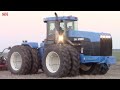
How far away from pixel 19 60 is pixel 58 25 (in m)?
2.23

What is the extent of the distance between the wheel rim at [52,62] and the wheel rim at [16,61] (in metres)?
1.76

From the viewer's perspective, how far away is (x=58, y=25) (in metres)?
15.1

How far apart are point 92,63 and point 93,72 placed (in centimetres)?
43

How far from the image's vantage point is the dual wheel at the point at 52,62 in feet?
44.9

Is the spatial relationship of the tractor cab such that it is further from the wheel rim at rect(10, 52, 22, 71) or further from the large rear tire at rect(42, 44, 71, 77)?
the wheel rim at rect(10, 52, 22, 71)

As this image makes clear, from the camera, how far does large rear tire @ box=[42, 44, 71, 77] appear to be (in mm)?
13625

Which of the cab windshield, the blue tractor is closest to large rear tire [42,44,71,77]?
the blue tractor

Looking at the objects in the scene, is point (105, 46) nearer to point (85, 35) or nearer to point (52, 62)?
point (85, 35)

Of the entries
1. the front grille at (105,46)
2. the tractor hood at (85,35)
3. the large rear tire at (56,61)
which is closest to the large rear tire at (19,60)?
the large rear tire at (56,61)

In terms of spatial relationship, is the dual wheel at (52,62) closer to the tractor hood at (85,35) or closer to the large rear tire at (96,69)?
the large rear tire at (96,69)

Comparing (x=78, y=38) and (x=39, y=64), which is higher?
(x=78, y=38)

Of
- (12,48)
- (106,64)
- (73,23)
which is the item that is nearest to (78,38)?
(73,23)

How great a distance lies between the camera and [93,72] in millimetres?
15703
